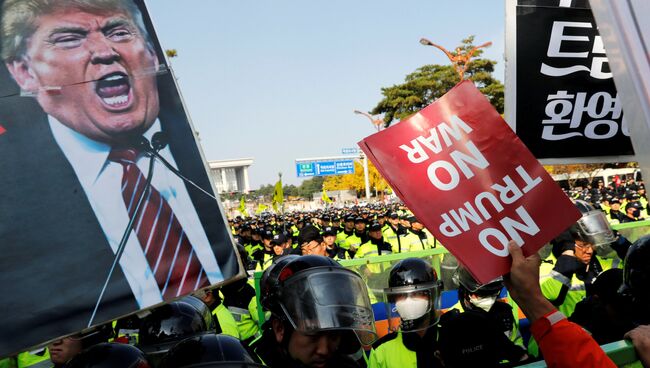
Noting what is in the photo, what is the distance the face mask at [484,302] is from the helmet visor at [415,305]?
0.62 metres

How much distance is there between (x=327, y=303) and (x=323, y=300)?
2 centimetres

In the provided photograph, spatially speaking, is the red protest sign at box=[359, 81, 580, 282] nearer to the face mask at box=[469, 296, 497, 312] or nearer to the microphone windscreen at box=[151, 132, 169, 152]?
the microphone windscreen at box=[151, 132, 169, 152]

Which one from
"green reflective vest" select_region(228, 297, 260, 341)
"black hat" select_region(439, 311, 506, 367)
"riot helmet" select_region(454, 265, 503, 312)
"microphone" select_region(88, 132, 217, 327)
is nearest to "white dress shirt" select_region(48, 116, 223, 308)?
"microphone" select_region(88, 132, 217, 327)

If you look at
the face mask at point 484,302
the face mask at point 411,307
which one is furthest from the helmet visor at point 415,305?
the face mask at point 484,302

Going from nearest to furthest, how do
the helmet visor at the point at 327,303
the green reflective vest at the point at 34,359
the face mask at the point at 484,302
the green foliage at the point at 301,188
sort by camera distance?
the helmet visor at the point at 327,303 < the green reflective vest at the point at 34,359 < the face mask at the point at 484,302 < the green foliage at the point at 301,188

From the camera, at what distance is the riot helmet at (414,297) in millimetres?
3426

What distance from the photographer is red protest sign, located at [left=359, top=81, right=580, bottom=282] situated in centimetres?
184

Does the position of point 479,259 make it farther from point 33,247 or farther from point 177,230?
point 33,247

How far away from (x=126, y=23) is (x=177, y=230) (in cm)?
65

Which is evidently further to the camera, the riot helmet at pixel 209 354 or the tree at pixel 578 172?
the tree at pixel 578 172

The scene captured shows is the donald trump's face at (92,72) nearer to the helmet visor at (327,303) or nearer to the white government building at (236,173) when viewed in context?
the helmet visor at (327,303)

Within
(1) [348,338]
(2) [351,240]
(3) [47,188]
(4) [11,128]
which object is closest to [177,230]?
(3) [47,188]

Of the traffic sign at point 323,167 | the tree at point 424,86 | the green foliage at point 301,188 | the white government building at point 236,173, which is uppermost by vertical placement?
the tree at point 424,86

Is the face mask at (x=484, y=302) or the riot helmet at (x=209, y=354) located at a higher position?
the riot helmet at (x=209, y=354)
